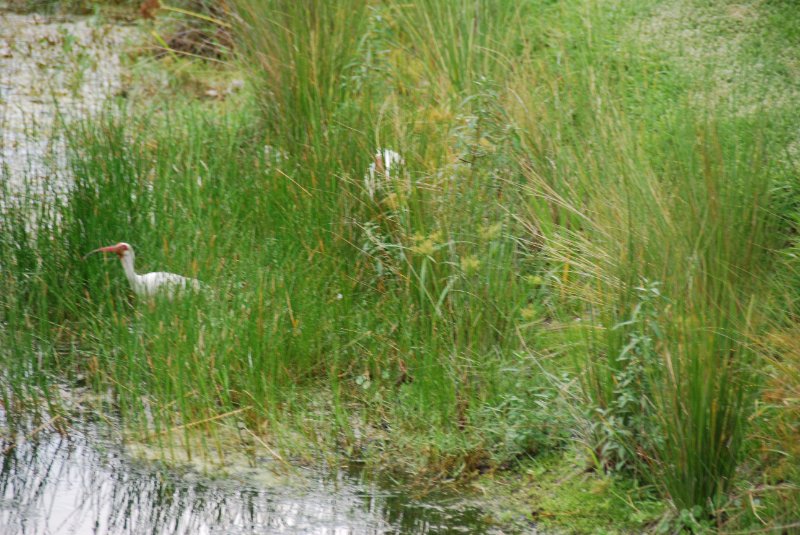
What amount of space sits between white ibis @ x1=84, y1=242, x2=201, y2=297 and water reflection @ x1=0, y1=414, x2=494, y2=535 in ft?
2.09

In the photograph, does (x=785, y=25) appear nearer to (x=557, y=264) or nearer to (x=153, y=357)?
(x=557, y=264)

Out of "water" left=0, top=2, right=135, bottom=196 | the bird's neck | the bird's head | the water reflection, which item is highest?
"water" left=0, top=2, right=135, bottom=196

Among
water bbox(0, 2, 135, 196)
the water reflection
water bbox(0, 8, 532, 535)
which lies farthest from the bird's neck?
water bbox(0, 2, 135, 196)

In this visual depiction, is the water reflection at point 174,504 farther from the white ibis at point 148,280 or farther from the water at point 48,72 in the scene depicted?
the water at point 48,72

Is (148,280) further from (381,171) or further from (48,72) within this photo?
(48,72)

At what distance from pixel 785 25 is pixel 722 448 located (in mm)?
2618

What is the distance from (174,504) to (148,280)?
0.98 meters

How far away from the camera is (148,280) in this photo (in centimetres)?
371

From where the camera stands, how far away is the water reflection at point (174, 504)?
9.59ft

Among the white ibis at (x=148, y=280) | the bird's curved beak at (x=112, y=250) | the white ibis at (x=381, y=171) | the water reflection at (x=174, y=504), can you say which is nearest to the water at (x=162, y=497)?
the water reflection at (x=174, y=504)

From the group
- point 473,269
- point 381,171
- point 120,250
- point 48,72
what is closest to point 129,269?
point 120,250

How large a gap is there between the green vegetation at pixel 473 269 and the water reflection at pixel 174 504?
0.16 m

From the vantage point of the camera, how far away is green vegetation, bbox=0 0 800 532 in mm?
2871

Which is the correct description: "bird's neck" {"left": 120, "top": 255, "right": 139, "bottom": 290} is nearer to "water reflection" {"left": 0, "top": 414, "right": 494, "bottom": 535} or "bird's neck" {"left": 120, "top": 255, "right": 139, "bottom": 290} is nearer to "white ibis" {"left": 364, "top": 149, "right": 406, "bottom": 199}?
"water reflection" {"left": 0, "top": 414, "right": 494, "bottom": 535}
